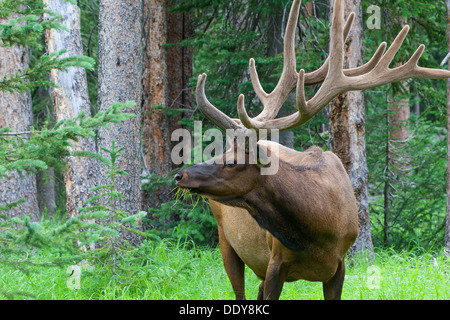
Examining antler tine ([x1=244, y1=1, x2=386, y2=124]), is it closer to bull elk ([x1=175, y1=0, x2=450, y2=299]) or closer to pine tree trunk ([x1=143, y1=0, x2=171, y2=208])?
bull elk ([x1=175, y1=0, x2=450, y2=299])

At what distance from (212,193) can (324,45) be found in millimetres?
5029

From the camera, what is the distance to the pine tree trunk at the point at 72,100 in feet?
23.9

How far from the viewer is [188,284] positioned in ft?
19.8

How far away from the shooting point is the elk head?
174 inches

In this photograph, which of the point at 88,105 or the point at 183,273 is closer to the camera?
the point at 183,273

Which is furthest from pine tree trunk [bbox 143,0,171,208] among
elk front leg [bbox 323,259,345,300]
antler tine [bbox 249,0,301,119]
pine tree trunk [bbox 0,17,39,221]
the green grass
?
elk front leg [bbox 323,259,345,300]

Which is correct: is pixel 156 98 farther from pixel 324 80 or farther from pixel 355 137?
pixel 324 80

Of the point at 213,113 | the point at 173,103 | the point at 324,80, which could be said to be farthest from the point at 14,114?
the point at 324,80

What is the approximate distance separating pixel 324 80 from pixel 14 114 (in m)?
6.41

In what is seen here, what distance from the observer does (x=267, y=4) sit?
352 inches

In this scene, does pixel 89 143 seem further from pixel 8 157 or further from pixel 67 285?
pixel 8 157

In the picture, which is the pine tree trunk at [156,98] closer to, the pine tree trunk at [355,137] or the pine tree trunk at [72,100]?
A: the pine tree trunk at [72,100]

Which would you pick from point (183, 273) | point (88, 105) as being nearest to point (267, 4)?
point (88, 105)

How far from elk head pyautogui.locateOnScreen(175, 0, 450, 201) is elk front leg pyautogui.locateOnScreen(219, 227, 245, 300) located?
69.5 inches
